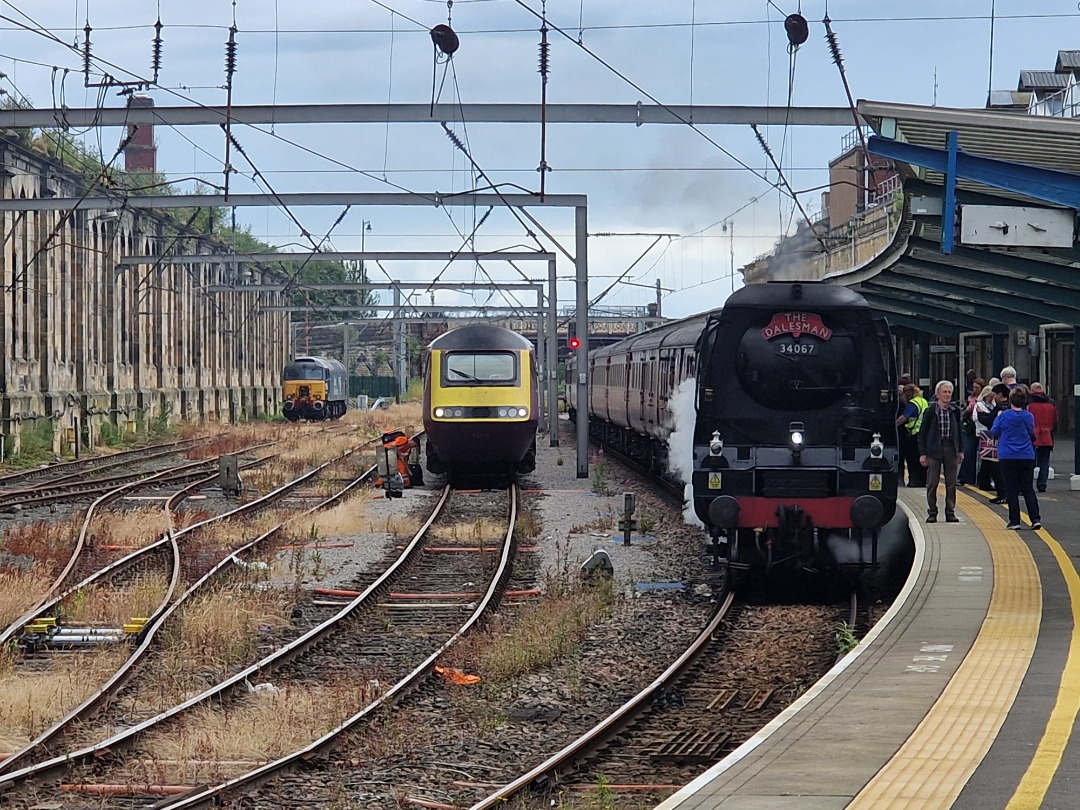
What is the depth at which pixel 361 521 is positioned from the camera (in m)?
→ 19.9

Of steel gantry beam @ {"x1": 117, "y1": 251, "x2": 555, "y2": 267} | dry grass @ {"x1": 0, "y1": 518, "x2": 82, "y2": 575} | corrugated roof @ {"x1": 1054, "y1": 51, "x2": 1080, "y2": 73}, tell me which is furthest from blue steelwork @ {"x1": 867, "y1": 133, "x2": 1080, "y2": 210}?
corrugated roof @ {"x1": 1054, "y1": 51, "x2": 1080, "y2": 73}

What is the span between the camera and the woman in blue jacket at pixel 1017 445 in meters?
14.5

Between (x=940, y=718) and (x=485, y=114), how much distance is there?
14.4 m

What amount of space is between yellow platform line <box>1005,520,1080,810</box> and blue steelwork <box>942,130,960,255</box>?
4.30 m

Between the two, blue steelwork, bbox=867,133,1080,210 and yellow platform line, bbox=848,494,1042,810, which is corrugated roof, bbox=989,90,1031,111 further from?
yellow platform line, bbox=848,494,1042,810

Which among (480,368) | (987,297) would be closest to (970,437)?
(987,297)

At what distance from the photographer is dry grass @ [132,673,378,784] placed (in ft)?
25.6

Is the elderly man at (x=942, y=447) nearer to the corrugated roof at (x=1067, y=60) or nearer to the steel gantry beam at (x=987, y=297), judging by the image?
the steel gantry beam at (x=987, y=297)

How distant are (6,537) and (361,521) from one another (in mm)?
4688

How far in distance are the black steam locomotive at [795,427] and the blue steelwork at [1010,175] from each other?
5.63ft

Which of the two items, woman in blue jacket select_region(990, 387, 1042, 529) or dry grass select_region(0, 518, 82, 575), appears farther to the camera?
dry grass select_region(0, 518, 82, 575)

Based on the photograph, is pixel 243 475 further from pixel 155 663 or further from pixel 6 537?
pixel 155 663

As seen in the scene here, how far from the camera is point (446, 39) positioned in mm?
18438

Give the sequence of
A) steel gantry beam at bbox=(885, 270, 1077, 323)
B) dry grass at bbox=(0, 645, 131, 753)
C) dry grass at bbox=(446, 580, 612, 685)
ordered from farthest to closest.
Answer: steel gantry beam at bbox=(885, 270, 1077, 323) → dry grass at bbox=(446, 580, 612, 685) → dry grass at bbox=(0, 645, 131, 753)
